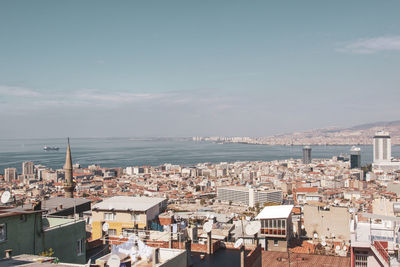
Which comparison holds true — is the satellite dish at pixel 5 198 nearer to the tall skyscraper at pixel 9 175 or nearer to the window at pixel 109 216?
the window at pixel 109 216

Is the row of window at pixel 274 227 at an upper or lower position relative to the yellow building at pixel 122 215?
lower

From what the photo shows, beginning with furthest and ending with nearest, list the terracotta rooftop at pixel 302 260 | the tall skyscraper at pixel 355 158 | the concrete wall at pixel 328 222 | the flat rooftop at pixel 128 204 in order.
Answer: the tall skyscraper at pixel 355 158 → the concrete wall at pixel 328 222 → the flat rooftop at pixel 128 204 → the terracotta rooftop at pixel 302 260

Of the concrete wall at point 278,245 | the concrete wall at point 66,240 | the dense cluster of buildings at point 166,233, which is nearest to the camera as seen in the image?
the dense cluster of buildings at point 166,233

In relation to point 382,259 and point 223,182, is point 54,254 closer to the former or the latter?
point 382,259

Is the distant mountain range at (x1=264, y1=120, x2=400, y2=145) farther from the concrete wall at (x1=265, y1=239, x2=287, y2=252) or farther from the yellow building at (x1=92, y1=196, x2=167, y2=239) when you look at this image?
the yellow building at (x1=92, y1=196, x2=167, y2=239)

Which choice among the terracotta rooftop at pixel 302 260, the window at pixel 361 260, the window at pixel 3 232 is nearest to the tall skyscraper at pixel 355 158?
the terracotta rooftop at pixel 302 260

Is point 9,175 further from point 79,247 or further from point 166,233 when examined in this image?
point 79,247

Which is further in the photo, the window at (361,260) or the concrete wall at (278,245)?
the concrete wall at (278,245)

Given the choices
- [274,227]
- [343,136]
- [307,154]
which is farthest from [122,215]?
[343,136]

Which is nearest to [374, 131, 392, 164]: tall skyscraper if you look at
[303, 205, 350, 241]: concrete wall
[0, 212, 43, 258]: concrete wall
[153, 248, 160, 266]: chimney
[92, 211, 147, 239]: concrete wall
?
[303, 205, 350, 241]: concrete wall
